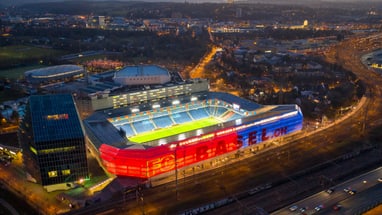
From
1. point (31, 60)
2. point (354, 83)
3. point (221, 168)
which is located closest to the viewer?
point (221, 168)

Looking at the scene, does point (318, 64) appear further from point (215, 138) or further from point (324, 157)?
point (215, 138)

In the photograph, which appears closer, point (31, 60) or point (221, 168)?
point (221, 168)

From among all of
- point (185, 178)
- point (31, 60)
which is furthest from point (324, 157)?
point (31, 60)

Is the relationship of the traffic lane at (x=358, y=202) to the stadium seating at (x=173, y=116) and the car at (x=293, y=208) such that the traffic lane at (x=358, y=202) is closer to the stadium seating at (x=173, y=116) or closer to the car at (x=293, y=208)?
the car at (x=293, y=208)

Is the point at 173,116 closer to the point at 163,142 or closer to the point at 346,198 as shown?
the point at 163,142

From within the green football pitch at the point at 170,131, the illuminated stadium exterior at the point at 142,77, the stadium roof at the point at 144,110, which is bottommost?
the green football pitch at the point at 170,131

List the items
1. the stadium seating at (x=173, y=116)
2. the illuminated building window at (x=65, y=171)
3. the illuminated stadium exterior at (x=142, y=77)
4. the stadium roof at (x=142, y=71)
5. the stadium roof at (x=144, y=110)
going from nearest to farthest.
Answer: the illuminated building window at (x=65, y=171), the stadium roof at (x=144, y=110), the stadium seating at (x=173, y=116), the illuminated stadium exterior at (x=142, y=77), the stadium roof at (x=142, y=71)

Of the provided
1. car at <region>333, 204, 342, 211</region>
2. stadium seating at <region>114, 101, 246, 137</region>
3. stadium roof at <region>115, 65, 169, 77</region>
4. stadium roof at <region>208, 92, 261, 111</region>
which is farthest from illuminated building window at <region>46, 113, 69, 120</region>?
car at <region>333, 204, 342, 211</region>

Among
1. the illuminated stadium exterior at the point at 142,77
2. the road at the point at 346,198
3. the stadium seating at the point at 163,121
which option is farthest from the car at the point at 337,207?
the illuminated stadium exterior at the point at 142,77
